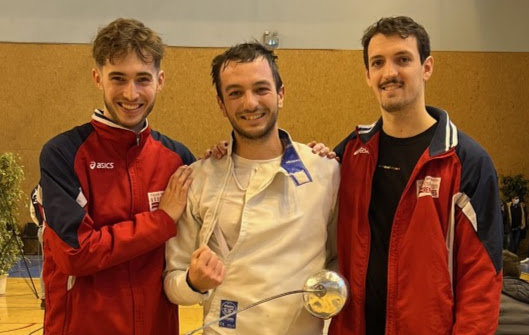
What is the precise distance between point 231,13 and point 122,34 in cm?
765

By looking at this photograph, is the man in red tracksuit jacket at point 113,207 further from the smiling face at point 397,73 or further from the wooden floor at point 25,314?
the wooden floor at point 25,314

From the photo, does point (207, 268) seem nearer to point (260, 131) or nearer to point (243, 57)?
point (260, 131)

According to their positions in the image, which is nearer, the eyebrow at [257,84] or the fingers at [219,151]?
the eyebrow at [257,84]

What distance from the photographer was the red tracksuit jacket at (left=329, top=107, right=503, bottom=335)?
6.76ft

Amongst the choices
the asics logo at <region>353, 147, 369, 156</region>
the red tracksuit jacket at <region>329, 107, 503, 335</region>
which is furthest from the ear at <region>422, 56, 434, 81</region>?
the asics logo at <region>353, 147, 369, 156</region>

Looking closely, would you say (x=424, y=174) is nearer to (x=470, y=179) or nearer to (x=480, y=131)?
(x=470, y=179)

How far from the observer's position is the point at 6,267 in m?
6.39

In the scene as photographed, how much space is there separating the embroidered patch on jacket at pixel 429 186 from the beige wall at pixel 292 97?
7.65m

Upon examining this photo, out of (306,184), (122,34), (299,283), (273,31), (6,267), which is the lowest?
(6,267)

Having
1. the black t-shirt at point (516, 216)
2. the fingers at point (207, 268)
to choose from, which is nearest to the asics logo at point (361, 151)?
the fingers at point (207, 268)

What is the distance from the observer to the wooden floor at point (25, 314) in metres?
5.10

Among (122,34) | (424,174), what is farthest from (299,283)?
(122,34)

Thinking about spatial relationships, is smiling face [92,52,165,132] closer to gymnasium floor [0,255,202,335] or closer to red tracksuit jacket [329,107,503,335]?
red tracksuit jacket [329,107,503,335]

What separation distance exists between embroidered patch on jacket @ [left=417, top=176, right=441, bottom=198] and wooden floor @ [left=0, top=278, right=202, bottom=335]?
339 centimetres
